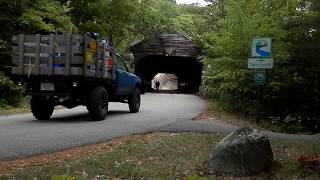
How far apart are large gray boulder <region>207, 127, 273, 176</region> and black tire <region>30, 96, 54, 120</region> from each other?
737 centimetres

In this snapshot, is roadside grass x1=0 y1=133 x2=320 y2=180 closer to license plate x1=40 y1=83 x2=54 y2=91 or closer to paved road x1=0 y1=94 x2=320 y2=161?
paved road x1=0 y1=94 x2=320 y2=161

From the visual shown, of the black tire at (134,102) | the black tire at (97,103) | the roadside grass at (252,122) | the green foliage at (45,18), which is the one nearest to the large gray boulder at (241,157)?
the black tire at (97,103)

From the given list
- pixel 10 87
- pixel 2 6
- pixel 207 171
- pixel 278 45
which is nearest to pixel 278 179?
pixel 207 171

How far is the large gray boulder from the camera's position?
7938mm

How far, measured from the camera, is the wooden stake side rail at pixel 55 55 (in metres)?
13.1

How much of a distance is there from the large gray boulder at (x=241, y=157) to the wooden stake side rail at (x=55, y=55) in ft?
→ 19.7

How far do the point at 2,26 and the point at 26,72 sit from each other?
39.9 ft

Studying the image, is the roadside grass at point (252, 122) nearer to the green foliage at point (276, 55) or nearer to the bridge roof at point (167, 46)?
the green foliage at point (276, 55)

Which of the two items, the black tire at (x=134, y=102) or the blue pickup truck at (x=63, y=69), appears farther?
the black tire at (x=134, y=102)

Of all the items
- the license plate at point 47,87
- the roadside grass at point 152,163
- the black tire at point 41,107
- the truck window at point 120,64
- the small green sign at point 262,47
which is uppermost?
the small green sign at point 262,47

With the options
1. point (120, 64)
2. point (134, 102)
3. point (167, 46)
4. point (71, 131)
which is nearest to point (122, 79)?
point (120, 64)

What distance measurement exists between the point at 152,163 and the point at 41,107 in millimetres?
7178

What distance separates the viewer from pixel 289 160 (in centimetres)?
887

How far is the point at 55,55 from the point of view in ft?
43.2
